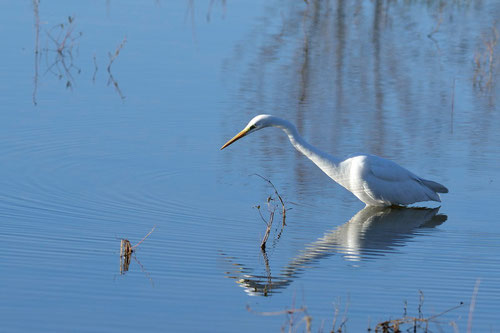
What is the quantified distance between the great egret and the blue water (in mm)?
160

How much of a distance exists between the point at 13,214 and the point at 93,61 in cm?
595

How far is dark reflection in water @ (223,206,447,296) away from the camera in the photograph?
621 centimetres

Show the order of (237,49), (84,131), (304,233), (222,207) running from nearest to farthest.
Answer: (304,233) → (222,207) → (84,131) → (237,49)

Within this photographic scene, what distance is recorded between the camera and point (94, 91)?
463 inches

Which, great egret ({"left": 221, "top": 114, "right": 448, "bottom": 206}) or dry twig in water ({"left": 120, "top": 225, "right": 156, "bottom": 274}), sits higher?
great egret ({"left": 221, "top": 114, "right": 448, "bottom": 206})

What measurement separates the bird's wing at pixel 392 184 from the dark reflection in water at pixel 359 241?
16cm

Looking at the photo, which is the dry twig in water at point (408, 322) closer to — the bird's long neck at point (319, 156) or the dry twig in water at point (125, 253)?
the dry twig in water at point (125, 253)

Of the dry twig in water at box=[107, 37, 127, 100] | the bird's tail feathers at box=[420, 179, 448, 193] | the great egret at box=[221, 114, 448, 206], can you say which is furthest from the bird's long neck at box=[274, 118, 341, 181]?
the dry twig in water at box=[107, 37, 127, 100]

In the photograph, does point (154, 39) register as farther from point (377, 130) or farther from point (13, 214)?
point (13, 214)

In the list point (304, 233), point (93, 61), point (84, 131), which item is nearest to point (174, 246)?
point (304, 233)

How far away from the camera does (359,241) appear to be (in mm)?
7340

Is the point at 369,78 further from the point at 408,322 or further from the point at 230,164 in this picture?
the point at 408,322

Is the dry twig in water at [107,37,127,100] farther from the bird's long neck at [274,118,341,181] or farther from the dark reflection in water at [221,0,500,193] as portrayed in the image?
the bird's long neck at [274,118,341,181]

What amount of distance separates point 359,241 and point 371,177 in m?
1.01
